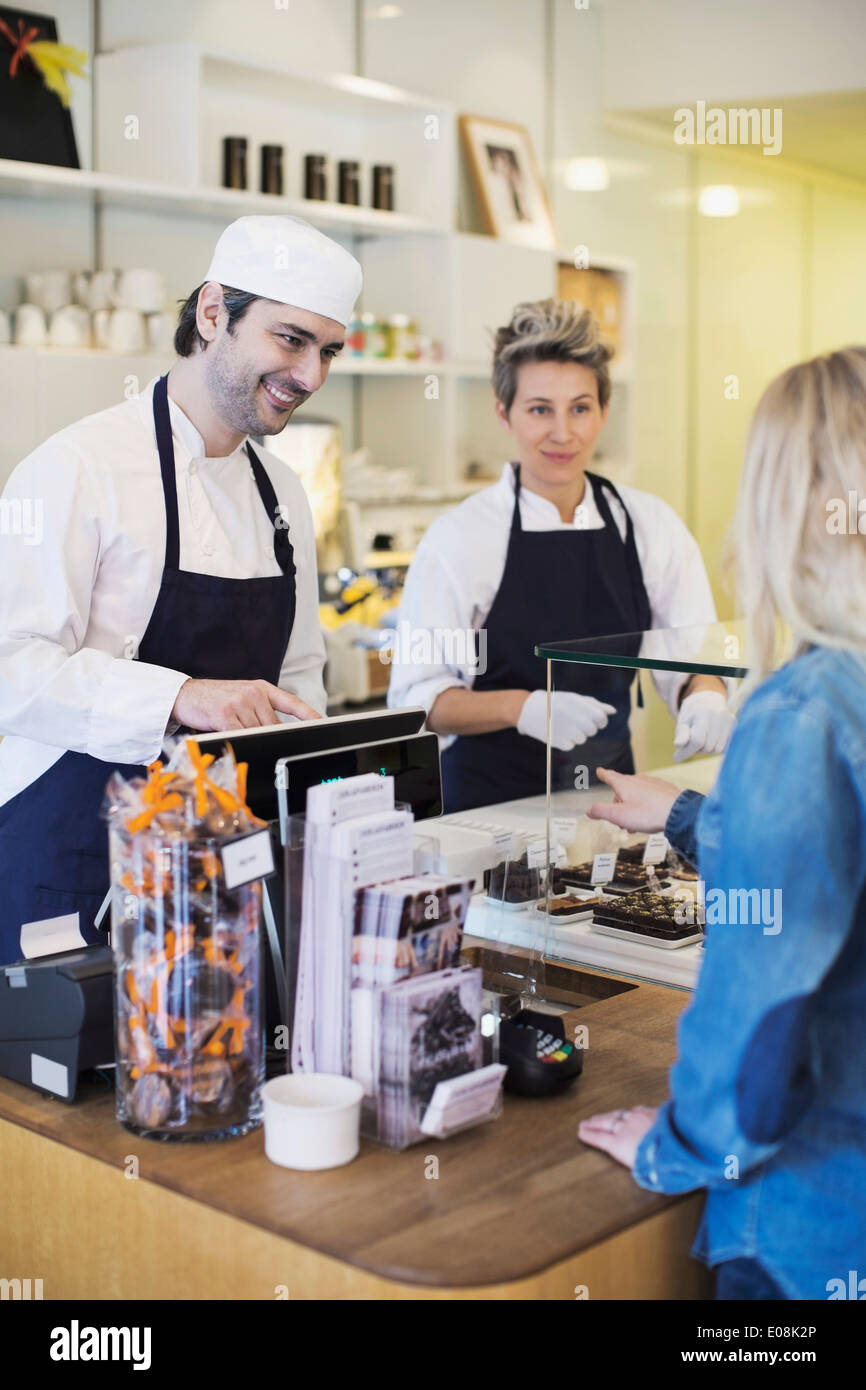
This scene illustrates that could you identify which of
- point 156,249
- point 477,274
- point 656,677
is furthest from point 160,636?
point 477,274

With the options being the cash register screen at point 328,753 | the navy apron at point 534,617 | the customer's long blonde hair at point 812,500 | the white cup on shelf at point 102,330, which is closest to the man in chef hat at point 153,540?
the cash register screen at point 328,753

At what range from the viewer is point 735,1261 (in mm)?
1206

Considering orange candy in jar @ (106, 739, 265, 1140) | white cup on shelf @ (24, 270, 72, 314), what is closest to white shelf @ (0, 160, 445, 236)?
white cup on shelf @ (24, 270, 72, 314)

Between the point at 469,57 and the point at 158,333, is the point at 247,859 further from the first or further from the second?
the point at 469,57

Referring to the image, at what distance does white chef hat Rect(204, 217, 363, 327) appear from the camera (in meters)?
1.99

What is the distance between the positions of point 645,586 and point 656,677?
2.34 feet

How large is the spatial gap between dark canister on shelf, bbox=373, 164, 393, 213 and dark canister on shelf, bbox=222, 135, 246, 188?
1.89ft

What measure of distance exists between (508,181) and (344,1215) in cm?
437

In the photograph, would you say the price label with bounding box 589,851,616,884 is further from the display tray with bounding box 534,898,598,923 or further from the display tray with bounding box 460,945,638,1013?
the display tray with bounding box 460,945,638,1013

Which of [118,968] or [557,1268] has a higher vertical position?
[118,968]

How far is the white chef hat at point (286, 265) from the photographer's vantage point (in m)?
1.99

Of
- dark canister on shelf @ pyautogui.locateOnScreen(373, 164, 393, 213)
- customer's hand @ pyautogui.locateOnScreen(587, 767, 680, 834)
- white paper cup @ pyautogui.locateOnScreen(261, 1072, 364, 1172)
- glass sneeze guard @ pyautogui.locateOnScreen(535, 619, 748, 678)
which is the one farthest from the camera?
dark canister on shelf @ pyautogui.locateOnScreen(373, 164, 393, 213)

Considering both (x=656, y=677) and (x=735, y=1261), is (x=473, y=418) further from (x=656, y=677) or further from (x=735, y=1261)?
(x=735, y=1261)

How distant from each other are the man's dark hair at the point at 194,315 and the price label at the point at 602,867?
88 centimetres
